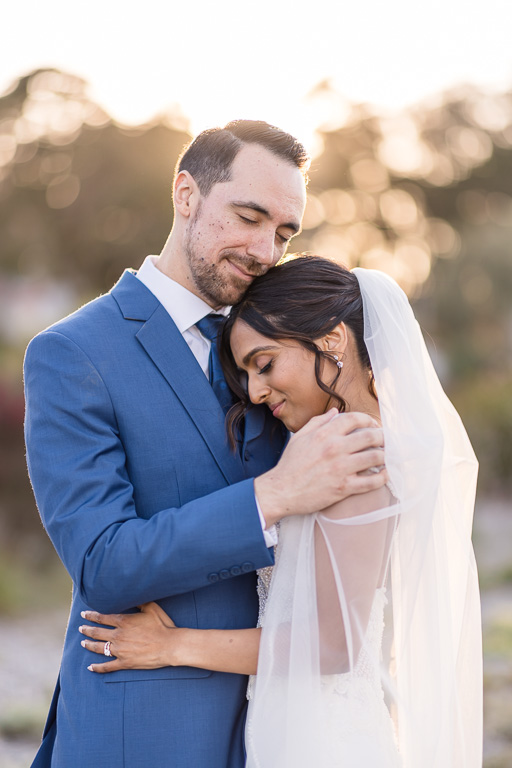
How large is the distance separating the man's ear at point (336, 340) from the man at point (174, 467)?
0.31m

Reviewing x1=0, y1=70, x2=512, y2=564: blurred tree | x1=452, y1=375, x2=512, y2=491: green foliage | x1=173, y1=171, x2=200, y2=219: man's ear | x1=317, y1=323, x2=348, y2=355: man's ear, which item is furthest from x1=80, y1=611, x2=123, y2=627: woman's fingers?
x1=452, y1=375, x2=512, y2=491: green foliage

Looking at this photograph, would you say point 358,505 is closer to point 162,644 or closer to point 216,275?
point 162,644

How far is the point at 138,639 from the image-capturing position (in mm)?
2182

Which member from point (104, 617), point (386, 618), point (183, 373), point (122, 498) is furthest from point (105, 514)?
point (386, 618)

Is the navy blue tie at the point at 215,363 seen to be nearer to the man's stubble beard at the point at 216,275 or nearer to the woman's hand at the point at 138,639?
the man's stubble beard at the point at 216,275

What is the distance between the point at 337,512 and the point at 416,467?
26 cm

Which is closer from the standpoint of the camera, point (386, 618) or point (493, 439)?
point (386, 618)

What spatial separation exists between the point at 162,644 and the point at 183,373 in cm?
75

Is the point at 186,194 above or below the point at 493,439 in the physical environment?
above

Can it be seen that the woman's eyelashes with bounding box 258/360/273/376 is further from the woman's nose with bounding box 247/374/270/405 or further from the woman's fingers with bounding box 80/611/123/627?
the woman's fingers with bounding box 80/611/123/627

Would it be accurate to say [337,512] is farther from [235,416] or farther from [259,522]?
[235,416]

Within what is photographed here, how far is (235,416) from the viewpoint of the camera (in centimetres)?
241

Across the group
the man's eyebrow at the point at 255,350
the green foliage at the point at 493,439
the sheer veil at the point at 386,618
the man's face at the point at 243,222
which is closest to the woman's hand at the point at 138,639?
the sheer veil at the point at 386,618

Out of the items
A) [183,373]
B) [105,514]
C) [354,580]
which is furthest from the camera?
[183,373]
